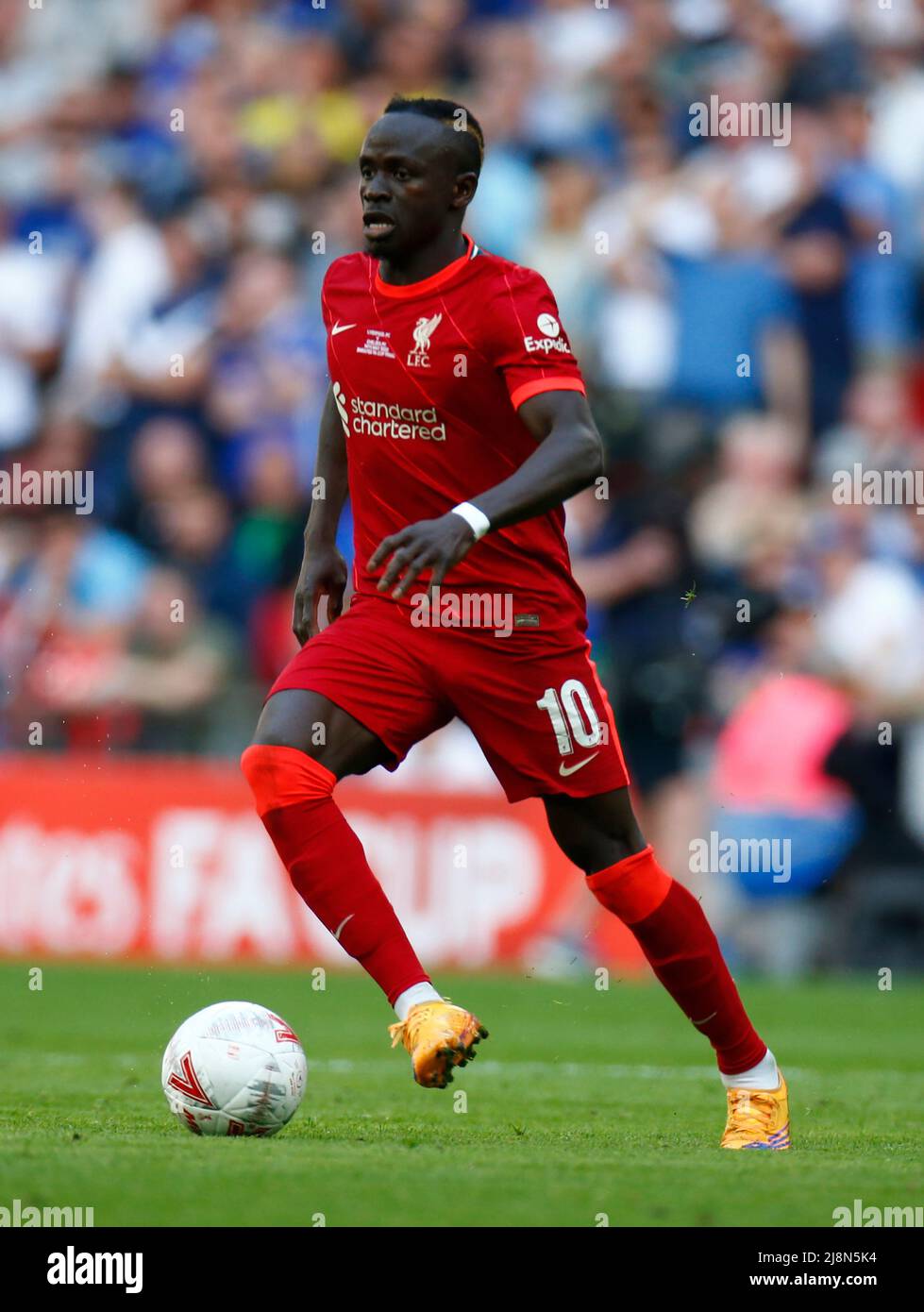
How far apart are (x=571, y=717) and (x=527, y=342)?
3.18 ft

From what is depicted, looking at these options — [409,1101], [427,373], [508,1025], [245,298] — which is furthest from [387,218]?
[245,298]

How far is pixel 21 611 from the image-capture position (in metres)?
13.3

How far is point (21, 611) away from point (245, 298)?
254 cm

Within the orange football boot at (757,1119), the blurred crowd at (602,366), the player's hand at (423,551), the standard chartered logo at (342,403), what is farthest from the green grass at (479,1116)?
the standard chartered logo at (342,403)

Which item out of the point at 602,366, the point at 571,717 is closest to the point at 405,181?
the point at 571,717

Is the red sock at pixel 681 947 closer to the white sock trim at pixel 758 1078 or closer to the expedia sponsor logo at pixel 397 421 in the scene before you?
the white sock trim at pixel 758 1078

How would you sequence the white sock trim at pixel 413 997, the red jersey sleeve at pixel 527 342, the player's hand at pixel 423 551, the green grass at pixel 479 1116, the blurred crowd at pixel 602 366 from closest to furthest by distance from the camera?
the green grass at pixel 479 1116 < the player's hand at pixel 423 551 < the white sock trim at pixel 413 997 < the red jersey sleeve at pixel 527 342 < the blurred crowd at pixel 602 366

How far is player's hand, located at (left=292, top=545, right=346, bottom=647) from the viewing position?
20.9ft

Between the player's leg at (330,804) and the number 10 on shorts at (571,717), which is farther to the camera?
the number 10 on shorts at (571,717)

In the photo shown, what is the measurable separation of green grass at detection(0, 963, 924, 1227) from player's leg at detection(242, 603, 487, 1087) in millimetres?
469

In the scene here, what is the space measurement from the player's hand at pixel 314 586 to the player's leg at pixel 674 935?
34.9 inches

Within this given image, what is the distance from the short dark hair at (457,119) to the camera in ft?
19.4
